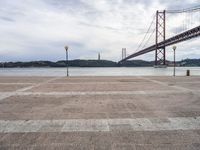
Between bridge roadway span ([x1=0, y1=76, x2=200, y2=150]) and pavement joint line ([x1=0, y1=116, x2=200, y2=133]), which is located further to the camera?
pavement joint line ([x1=0, y1=116, x2=200, y2=133])

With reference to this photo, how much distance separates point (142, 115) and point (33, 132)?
2.83 m

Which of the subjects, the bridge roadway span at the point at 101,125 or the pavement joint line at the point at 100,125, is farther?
the pavement joint line at the point at 100,125

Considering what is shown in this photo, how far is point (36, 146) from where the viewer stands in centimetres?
430

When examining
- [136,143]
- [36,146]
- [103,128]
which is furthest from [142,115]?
[36,146]

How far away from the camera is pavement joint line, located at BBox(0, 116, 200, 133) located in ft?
17.2

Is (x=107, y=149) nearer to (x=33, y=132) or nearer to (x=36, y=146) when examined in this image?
(x=36, y=146)

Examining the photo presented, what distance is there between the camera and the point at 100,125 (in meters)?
5.57

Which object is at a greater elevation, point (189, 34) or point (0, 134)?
point (189, 34)

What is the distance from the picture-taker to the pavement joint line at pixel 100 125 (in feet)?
17.2

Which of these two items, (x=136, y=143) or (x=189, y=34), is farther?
(x=189, y=34)

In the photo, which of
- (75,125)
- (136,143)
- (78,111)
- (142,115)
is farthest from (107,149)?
(78,111)

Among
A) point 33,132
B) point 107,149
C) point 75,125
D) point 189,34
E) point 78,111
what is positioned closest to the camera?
point 107,149

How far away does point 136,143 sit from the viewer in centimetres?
441

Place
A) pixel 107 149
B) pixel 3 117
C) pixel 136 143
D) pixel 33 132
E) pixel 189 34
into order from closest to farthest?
1. pixel 107 149
2. pixel 136 143
3. pixel 33 132
4. pixel 3 117
5. pixel 189 34
